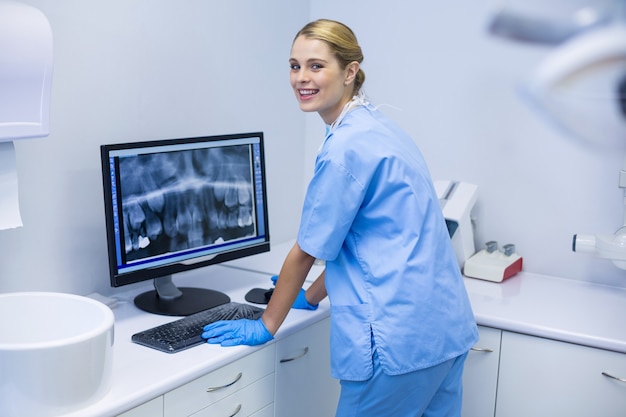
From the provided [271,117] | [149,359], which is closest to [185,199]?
[149,359]

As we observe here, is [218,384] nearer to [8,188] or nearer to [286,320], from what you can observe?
[286,320]

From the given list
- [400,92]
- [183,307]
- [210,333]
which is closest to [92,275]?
[183,307]

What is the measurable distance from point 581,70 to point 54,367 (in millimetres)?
1115

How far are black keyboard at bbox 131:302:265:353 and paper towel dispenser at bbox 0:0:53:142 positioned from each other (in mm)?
533

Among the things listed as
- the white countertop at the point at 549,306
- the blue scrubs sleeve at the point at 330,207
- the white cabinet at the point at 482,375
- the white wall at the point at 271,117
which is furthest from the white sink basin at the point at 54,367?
the white cabinet at the point at 482,375

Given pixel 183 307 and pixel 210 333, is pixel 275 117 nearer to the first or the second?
pixel 183 307

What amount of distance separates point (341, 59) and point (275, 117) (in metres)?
0.98

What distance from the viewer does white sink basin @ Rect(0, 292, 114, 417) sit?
1.28m

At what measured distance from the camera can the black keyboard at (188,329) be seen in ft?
5.57

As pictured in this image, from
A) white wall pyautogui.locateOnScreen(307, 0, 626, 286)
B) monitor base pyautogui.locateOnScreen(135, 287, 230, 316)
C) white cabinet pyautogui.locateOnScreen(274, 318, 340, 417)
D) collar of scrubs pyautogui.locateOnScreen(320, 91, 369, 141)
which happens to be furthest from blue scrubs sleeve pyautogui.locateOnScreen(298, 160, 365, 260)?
white wall pyautogui.locateOnScreen(307, 0, 626, 286)

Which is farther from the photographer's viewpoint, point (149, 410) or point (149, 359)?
point (149, 359)

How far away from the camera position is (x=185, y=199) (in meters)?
1.96

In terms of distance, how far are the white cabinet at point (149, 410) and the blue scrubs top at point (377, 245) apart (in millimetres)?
415

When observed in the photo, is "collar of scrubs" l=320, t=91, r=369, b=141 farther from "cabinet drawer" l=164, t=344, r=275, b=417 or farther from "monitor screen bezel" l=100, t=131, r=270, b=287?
"cabinet drawer" l=164, t=344, r=275, b=417
